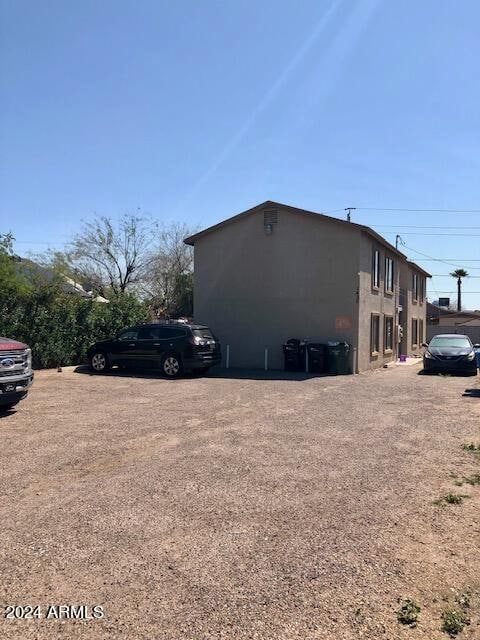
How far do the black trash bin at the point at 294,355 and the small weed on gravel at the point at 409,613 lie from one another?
1606 cm

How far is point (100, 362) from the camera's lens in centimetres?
1738

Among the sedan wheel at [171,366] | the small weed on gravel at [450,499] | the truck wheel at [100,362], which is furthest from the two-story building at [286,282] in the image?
the small weed on gravel at [450,499]

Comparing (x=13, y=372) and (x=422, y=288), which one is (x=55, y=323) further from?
(x=422, y=288)

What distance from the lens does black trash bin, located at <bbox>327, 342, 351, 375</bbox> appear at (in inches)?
747

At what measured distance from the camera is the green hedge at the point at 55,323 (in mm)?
16422

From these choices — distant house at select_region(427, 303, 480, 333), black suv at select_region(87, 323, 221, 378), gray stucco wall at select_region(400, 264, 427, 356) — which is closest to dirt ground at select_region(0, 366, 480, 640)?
black suv at select_region(87, 323, 221, 378)

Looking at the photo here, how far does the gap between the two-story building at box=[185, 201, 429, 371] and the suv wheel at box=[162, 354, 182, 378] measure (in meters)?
5.24

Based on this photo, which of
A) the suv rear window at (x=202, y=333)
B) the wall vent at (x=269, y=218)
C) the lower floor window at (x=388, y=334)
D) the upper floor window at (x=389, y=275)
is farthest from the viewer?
the lower floor window at (x=388, y=334)

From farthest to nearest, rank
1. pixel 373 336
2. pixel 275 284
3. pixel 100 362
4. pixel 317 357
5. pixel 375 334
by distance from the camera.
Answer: pixel 375 334, pixel 373 336, pixel 275 284, pixel 317 357, pixel 100 362

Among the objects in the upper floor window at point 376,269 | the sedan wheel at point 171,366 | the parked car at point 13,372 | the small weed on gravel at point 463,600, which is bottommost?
the small weed on gravel at point 463,600

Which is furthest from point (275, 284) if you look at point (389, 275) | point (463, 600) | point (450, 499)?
point (463, 600)

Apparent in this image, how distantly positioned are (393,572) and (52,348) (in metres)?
15.2

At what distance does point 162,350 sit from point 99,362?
233cm

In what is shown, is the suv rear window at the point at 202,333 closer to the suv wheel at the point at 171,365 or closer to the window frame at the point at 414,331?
the suv wheel at the point at 171,365
